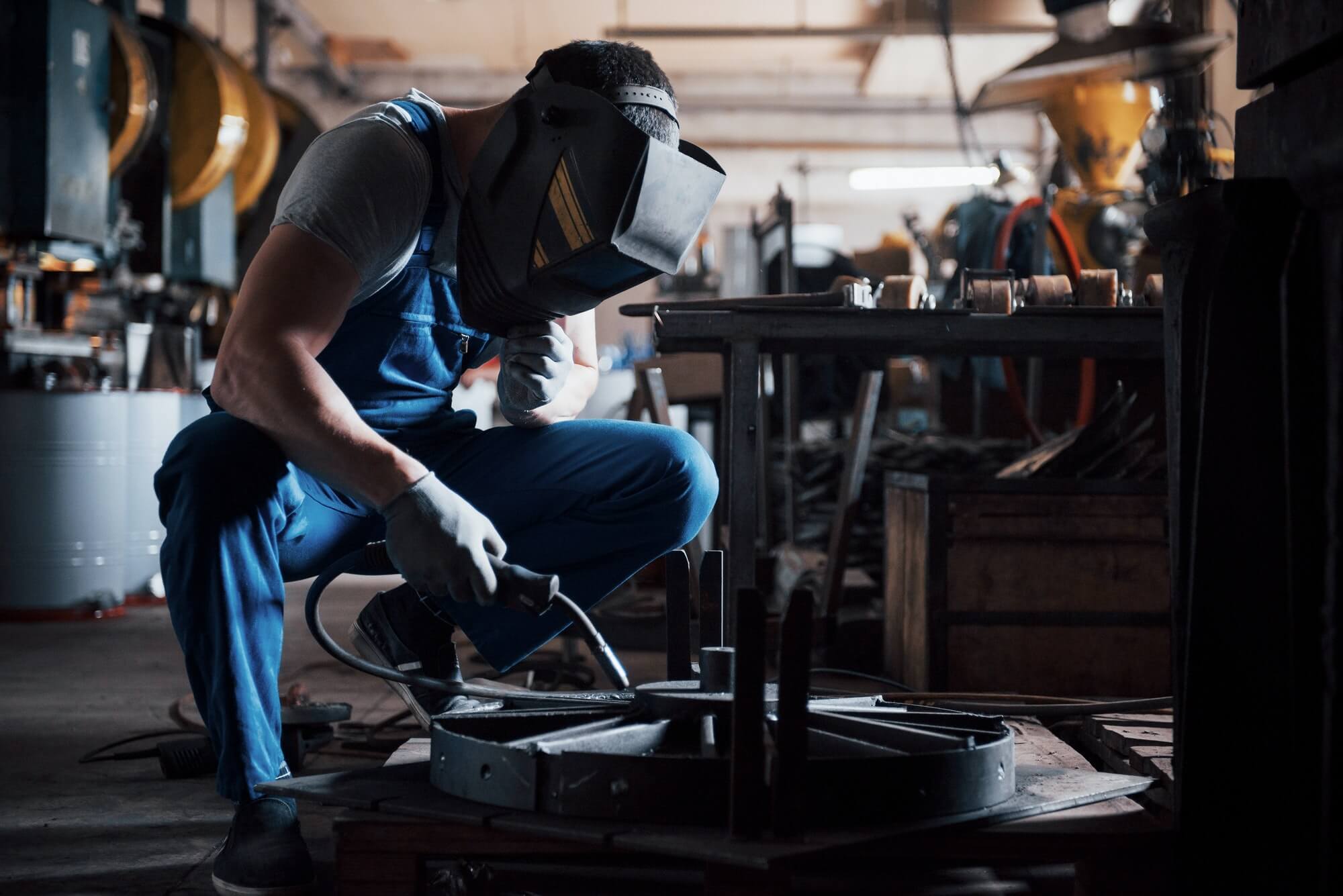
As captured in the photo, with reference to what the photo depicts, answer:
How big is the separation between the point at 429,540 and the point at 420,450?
59cm

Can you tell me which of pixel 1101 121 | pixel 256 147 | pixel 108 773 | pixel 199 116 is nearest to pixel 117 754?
pixel 108 773

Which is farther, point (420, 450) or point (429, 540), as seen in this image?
point (420, 450)

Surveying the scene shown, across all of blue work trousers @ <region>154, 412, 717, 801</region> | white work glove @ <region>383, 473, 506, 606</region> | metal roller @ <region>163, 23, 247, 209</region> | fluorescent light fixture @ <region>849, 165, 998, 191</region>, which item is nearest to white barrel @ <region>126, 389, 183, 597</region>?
metal roller @ <region>163, 23, 247, 209</region>

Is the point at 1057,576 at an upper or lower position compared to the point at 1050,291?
lower

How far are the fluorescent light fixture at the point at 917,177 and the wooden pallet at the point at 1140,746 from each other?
8.64 metres

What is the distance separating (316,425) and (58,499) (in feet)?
10.6

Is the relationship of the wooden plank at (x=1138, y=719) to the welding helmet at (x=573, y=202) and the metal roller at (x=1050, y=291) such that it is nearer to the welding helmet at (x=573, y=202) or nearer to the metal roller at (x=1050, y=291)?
the welding helmet at (x=573, y=202)

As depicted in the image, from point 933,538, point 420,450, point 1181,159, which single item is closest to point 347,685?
point 420,450

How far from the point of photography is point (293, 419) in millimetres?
1341

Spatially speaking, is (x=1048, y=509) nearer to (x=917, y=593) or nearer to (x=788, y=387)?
(x=917, y=593)

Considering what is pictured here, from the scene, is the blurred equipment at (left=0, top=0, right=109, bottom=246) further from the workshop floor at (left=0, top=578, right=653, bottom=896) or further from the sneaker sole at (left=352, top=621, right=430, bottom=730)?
the sneaker sole at (left=352, top=621, right=430, bottom=730)

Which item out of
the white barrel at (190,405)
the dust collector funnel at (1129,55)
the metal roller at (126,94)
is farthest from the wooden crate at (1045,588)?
the metal roller at (126,94)

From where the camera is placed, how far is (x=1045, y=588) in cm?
254

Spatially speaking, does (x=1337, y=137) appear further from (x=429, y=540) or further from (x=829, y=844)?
(x=429, y=540)
